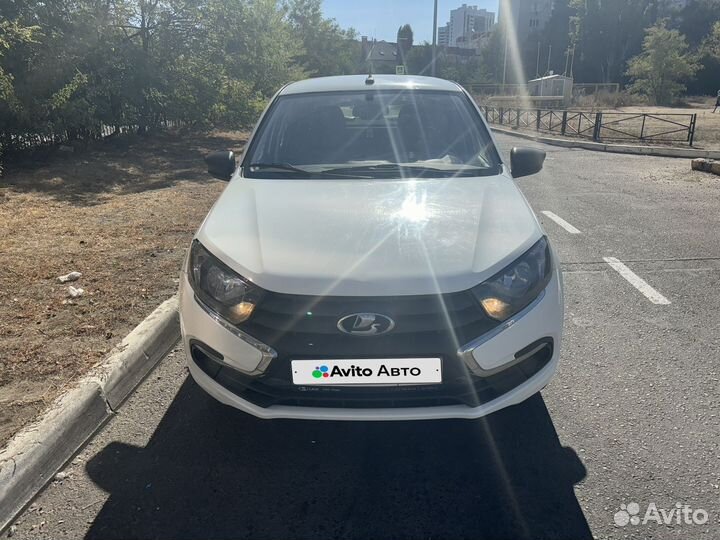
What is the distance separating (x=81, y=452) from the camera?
8.25 feet

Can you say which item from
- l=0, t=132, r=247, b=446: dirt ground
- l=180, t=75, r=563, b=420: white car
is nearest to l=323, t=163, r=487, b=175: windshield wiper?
l=180, t=75, r=563, b=420: white car

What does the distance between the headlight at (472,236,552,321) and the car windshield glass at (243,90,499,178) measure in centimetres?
101

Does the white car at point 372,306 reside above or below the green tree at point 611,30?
below

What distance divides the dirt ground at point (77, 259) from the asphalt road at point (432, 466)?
509 mm

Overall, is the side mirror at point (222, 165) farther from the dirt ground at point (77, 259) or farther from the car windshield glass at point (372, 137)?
the dirt ground at point (77, 259)

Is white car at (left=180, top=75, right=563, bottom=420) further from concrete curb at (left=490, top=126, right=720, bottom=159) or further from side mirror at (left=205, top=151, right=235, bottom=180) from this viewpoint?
concrete curb at (left=490, top=126, right=720, bottom=159)

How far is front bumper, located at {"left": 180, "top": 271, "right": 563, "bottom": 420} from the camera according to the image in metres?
2.12

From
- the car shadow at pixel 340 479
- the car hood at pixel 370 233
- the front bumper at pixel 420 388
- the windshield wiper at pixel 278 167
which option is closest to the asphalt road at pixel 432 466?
the car shadow at pixel 340 479

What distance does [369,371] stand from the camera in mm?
2086

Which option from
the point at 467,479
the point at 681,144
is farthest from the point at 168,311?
the point at 681,144

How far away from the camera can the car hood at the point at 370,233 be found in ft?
6.97

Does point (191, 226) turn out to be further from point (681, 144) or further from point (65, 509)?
point (681, 144)

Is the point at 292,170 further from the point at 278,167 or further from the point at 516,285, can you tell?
the point at 516,285

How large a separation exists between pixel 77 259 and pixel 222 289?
317 cm
